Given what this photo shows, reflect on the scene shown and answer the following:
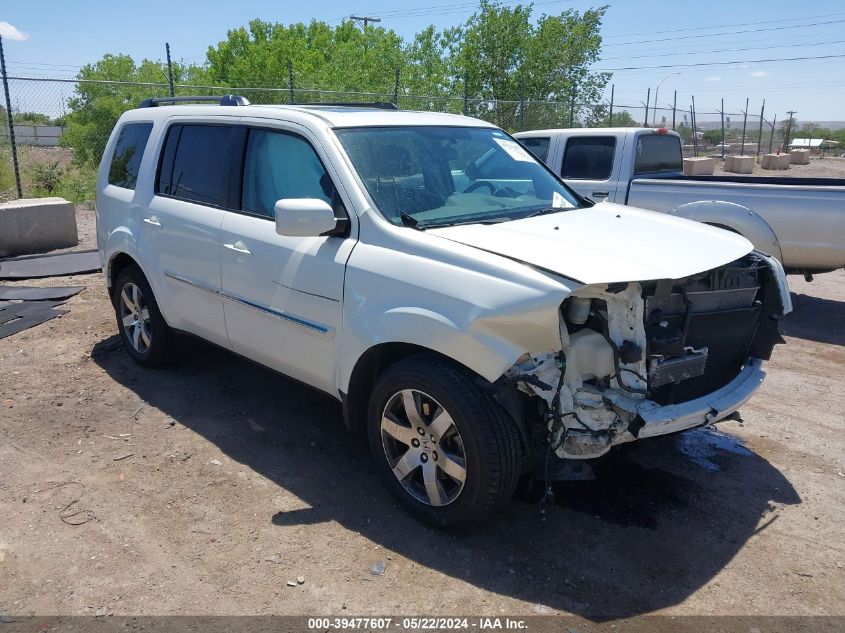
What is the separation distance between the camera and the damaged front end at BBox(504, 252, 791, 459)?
3043mm

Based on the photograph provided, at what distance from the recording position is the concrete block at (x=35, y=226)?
9539 millimetres

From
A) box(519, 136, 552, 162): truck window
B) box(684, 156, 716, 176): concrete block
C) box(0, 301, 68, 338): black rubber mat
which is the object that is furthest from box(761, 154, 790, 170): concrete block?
box(0, 301, 68, 338): black rubber mat

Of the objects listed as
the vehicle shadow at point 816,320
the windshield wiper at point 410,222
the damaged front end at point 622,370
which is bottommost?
the vehicle shadow at point 816,320

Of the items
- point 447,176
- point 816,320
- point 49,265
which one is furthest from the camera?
point 49,265

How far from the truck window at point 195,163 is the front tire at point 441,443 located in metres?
1.95

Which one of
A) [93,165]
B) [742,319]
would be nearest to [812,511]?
[742,319]

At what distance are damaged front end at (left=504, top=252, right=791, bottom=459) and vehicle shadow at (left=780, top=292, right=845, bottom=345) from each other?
4004mm

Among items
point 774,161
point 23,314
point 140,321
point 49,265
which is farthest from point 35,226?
point 774,161

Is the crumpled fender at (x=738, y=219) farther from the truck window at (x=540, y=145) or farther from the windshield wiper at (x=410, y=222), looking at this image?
the windshield wiper at (x=410, y=222)

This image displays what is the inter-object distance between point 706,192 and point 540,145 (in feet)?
7.61

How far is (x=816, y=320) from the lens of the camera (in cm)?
740

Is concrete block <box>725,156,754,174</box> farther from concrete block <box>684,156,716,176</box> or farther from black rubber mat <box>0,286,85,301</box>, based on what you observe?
black rubber mat <box>0,286,85,301</box>

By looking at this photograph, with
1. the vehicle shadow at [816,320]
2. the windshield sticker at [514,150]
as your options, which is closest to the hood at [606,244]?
the windshield sticker at [514,150]

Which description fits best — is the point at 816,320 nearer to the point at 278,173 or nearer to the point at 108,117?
the point at 278,173
